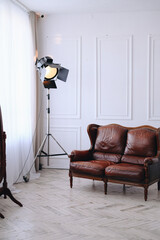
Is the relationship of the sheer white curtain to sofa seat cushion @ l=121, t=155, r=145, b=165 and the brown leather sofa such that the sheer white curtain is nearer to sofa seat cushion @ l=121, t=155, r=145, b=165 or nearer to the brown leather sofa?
the brown leather sofa

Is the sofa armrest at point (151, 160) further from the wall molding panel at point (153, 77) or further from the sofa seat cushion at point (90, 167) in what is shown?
the wall molding panel at point (153, 77)

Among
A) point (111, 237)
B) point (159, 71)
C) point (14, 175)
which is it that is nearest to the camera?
point (111, 237)

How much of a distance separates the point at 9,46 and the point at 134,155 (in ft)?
8.38

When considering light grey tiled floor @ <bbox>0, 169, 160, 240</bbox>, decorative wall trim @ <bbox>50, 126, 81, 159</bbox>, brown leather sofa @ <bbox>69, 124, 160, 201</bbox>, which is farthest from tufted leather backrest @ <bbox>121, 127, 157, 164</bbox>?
decorative wall trim @ <bbox>50, 126, 81, 159</bbox>

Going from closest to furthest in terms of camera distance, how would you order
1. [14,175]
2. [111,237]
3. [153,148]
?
[111,237]
[153,148]
[14,175]

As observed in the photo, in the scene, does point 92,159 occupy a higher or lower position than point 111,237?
higher

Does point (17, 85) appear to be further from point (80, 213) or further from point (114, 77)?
point (80, 213)

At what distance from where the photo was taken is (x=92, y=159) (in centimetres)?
542

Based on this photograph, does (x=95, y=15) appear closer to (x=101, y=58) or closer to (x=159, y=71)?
(x=101, y=58)

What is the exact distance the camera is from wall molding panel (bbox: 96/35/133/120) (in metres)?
6.11

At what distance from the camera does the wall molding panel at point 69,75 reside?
6.33m

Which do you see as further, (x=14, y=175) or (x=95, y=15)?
(x=95, y=15)

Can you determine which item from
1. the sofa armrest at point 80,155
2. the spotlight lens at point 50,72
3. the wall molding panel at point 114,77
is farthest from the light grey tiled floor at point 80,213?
the spotlight lens at point 50,72

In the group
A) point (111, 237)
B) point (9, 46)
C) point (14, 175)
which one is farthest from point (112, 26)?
point (111, 237)
